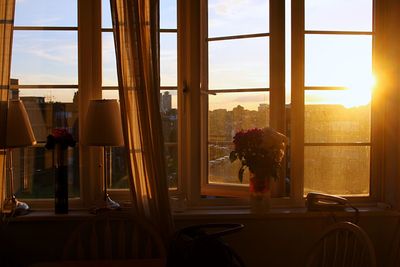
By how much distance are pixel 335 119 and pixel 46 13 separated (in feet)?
6.24

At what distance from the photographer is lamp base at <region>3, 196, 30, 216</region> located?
2576 mm

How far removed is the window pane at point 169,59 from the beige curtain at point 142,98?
33 centimetres

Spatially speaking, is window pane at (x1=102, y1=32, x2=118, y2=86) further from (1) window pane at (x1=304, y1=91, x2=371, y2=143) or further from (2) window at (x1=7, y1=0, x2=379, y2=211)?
(1) window pane at (x1=304, y1=91, x2=371, y2=143)

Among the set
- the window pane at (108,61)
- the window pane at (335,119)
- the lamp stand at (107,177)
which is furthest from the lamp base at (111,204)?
the window pane at (335,119)

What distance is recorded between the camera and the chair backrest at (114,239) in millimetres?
2438

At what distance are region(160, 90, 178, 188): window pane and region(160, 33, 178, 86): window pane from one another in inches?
3.0

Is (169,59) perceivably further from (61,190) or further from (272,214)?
(272,214)

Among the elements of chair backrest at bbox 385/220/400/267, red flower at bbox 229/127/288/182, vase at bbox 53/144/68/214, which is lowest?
chair backrest at bbox 385/220/400/267

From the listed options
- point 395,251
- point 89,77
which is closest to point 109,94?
point 89,77

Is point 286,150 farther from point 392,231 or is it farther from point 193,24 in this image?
point 193,24

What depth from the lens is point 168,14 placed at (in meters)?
2.84

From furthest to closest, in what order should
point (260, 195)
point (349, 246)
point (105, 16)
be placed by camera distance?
point (105, 16) → point (260, 195) → point (349, 246)

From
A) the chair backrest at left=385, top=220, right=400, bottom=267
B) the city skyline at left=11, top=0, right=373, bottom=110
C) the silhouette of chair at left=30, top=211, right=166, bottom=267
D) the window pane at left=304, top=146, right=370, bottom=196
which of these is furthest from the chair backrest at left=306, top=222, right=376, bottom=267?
the city skyline at left=11, top=0, right=373, bottom=110

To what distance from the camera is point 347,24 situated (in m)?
2.90
